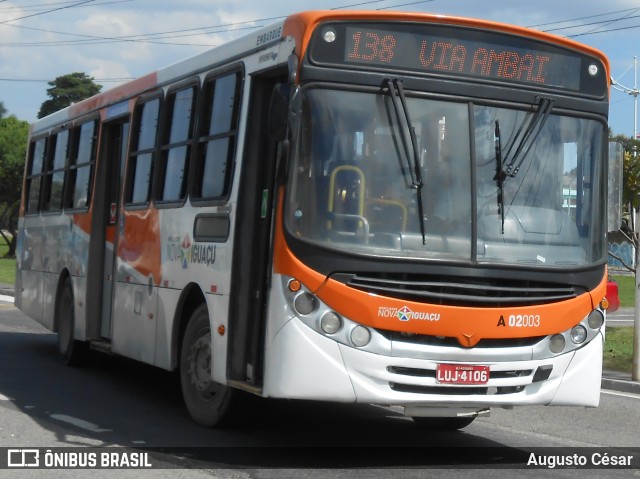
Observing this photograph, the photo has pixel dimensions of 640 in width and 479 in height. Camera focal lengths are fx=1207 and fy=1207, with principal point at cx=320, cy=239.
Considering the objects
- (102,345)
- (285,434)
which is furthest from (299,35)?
(102,345)

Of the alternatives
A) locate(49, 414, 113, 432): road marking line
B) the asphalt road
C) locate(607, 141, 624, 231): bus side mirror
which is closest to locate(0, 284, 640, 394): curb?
the asphalt road

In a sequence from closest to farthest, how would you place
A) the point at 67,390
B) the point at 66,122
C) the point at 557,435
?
the point at 557,435 → the point at 67,390 → the point at 66,122

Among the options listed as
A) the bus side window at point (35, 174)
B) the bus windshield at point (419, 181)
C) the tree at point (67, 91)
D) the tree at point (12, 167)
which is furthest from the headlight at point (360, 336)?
the tree at point (67, 91)

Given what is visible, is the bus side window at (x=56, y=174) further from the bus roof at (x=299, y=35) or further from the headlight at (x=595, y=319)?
the headlight at (x=595, y=319)

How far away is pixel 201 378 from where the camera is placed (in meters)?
9.90

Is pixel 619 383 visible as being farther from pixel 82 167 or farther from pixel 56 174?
pixel 56 174

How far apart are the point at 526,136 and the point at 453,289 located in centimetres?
127

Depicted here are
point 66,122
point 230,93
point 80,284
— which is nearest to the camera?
point 230,93

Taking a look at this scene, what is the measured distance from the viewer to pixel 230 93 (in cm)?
973

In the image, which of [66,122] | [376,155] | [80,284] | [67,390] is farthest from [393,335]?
[66,122]

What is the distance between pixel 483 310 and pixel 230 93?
2.89m

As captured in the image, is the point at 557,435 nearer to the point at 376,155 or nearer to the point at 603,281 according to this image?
the point at 603,281

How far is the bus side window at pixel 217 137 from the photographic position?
9500 millimetres

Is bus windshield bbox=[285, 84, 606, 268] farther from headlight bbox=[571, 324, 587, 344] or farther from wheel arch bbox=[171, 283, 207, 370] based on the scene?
wheel arch bbox=[171, 283, 207, 370]
